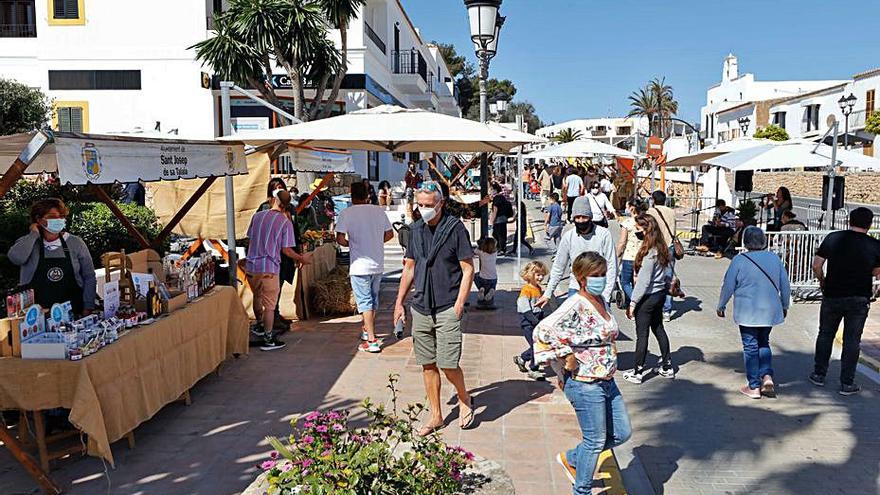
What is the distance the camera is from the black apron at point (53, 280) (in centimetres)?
539

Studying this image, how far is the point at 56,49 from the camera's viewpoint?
2794 cm

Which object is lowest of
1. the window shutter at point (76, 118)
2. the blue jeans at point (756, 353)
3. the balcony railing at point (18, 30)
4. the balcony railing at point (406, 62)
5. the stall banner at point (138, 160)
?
the blue jeans at point (756, 353)

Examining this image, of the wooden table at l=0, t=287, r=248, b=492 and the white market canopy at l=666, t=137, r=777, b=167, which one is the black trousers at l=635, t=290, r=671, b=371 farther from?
the white market canopy at l=666, t=137, r=777, b=167

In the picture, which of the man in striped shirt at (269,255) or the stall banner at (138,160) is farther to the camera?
the man in striped shirt at (269,255)

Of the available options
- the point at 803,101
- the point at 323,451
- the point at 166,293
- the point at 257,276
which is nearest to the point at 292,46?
the point at 257,276

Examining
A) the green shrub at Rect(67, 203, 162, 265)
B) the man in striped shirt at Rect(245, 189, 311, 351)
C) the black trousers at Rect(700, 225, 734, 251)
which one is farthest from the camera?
the black trousers at Rect(700, 225, 734, 251)

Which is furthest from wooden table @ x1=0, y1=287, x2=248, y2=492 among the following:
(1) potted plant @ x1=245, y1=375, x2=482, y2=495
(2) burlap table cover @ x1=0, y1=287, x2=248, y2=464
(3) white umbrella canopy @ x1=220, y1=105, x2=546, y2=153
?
(3) white umbrella canopy @ x1=220, y1=105, x2=546, y2=153

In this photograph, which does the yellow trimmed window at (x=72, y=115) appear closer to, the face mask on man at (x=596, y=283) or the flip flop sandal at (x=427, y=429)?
the flip flop sandal at (x=427, y=429)

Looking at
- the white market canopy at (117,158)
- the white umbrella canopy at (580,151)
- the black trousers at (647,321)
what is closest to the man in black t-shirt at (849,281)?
the black trousers at (647,321)

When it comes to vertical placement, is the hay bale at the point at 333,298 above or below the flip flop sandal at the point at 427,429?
above

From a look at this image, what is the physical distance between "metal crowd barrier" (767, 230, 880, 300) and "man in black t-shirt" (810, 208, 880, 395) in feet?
14.6

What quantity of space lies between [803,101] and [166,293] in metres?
64.3

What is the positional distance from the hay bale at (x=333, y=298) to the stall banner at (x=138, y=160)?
8.13ft

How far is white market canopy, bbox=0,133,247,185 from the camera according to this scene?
14.2 ft
